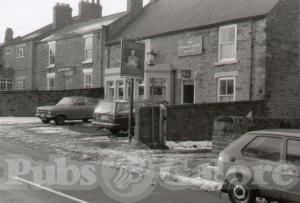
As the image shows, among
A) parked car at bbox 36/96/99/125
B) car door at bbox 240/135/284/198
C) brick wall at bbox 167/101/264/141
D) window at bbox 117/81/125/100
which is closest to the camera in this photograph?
car door at bbox 240/135/284/198

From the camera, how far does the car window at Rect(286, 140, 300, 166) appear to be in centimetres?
748

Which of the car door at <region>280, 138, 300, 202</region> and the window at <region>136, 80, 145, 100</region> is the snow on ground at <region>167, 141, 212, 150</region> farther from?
the window at <region>136, 80, 145, 100</region>

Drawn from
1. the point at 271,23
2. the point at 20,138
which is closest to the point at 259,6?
the point at 271,23

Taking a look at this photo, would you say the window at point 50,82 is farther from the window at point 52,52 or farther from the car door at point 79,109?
A: the car door at point 79,109

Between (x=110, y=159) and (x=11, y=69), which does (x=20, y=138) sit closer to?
(x=110, y=159)

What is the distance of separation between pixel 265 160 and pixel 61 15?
40.1 meters

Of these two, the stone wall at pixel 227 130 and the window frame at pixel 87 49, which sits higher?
the window frame at pixel 87 49

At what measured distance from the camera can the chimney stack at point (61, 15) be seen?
45062 millimetres

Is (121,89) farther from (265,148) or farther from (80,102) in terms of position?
(265,148)

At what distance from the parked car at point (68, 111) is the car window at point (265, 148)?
19248mm

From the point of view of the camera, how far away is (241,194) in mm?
8180

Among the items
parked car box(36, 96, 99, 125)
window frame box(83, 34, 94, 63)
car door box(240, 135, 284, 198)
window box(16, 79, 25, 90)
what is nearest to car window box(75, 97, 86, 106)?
parked car box(36, 96, 99, 125)

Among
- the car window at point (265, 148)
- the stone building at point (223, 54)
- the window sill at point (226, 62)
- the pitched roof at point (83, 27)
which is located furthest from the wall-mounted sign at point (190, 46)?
the car window at point (265, 148)

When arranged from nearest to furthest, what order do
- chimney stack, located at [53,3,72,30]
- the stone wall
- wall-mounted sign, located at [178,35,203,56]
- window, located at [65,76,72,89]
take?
the stone wall < wall-mounted sign, located at [178,35,203,56] < window, located at [65,76,72,89] < chimney stack, located at [53,3,72,30]
